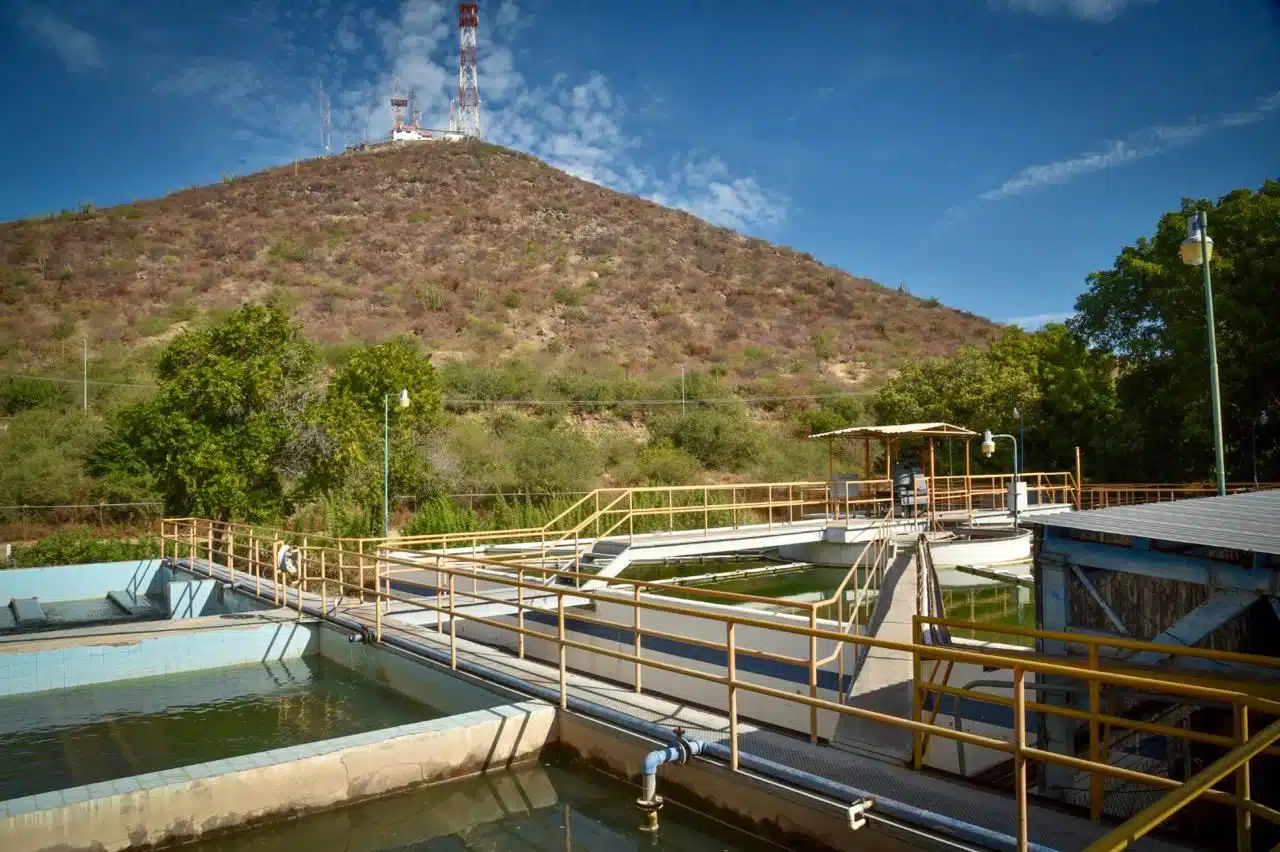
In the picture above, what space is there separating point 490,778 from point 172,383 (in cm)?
2151

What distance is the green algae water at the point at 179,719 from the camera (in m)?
8.50

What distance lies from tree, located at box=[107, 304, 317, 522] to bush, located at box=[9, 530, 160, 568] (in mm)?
1986

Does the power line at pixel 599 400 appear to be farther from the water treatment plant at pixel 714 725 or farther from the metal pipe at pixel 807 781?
the metal pipe at pixel 807 781

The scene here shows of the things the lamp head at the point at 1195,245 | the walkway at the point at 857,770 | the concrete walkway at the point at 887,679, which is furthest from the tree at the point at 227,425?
the lamp head at the point at 1195,245

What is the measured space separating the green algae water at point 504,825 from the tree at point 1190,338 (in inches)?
1031

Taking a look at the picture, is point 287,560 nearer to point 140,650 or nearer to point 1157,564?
point 140,650

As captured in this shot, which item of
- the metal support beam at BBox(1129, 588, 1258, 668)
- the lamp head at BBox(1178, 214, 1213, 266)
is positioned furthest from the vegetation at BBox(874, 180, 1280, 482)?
the metal support beam at BBox(1129, 588, 1258, 668)

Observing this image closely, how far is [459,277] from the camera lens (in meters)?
63.4

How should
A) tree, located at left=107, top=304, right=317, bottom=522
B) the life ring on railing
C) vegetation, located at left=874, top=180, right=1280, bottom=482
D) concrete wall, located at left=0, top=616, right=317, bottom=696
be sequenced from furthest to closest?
1. vegetation, located at left=874, top=180, right=1280, bottom=482
2. tree, located at left=107, top=304, right=317, bottom=522
3. the life ring on railing
4. concrete wall, located at left=0, top=616, right=317, bottom=696

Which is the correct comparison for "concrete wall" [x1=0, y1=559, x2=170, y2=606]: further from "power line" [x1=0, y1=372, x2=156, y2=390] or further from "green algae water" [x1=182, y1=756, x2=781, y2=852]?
"power line" [x1=0, y1=372, x2=156, y2=390]

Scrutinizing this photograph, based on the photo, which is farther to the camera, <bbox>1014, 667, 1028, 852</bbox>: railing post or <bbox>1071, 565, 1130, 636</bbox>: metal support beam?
<bbox>1071, 565, 1130, 636</bbox>: metal support beam

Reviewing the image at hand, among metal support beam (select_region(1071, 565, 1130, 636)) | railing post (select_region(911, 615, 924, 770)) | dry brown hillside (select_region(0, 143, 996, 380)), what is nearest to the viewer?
railing post (select_region(911, 615, 924, 770))

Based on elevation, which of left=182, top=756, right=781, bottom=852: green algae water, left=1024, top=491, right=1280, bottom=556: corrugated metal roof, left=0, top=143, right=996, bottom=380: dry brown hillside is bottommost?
left=182, top=756, right=781, bottom=852: green algae water

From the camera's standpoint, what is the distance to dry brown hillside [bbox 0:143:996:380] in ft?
178
